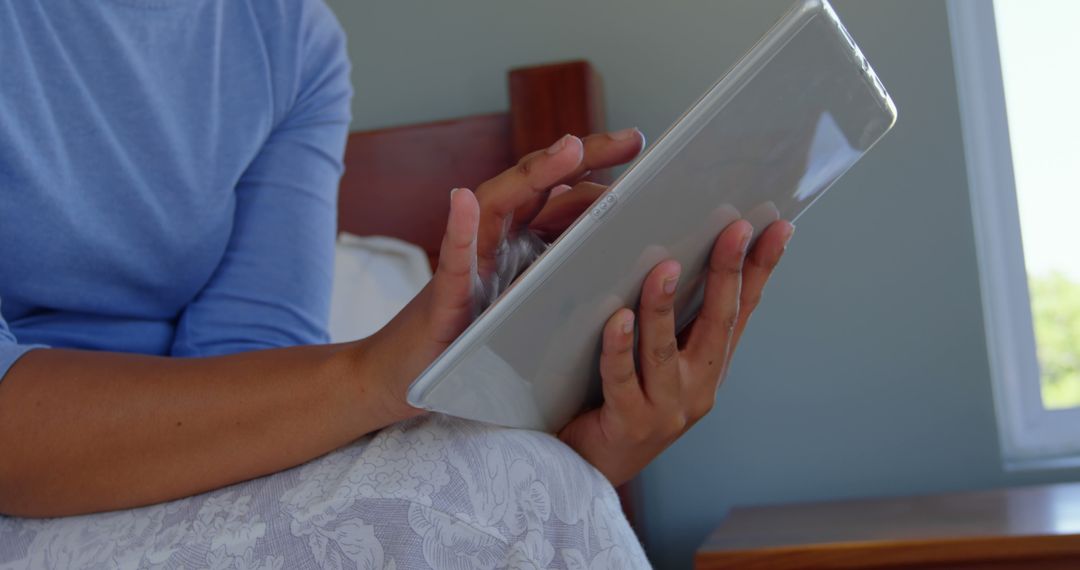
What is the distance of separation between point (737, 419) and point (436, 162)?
70 centimetres

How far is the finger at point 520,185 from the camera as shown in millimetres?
577

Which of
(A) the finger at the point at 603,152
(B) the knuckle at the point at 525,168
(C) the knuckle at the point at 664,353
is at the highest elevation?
(A) the finger at the point at 603,152

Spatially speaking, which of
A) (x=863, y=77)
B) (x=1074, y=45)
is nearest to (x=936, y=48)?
(x=1074, y=45)

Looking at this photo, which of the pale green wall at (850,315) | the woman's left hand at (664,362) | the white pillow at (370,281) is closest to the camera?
the woman's left hand at (664,362)

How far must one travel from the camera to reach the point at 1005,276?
1.84 metres

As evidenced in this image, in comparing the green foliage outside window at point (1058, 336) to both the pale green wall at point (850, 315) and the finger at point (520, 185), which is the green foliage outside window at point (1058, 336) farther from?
the finger at point (520, 185)

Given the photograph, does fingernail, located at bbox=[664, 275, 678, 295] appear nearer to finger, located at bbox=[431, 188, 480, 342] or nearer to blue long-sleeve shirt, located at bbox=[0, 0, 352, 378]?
finger, located at bbox=[431, 188, 480, 342]

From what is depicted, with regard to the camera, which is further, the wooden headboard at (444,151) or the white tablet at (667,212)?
the wooden headboard at (444,151)

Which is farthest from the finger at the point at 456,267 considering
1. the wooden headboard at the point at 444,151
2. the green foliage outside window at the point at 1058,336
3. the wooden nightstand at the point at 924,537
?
the green foliage outside window at the point at 1058,336

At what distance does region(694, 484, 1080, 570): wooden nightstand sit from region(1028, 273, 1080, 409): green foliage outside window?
338 mm

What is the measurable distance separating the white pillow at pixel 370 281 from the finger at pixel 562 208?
96 cm

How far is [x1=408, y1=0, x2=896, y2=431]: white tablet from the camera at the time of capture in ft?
1.70

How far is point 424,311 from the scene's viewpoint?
1.86 feet

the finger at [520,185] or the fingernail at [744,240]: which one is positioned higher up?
the fingernail at [744,240]
